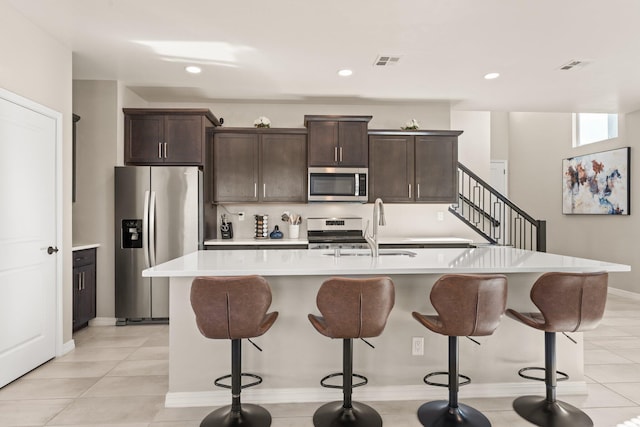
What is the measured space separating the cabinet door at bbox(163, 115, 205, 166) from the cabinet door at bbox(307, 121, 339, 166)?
130cm

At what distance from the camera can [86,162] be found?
432 cm

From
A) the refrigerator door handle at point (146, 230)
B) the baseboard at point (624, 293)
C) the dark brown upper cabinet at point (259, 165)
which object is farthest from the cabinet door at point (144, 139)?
the baseboard at point (624, 293)

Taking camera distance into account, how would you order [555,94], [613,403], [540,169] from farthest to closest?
[540,169], [555,94], [613,403]

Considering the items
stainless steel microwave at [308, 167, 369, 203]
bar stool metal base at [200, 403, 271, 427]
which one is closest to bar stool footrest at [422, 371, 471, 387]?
bar stool metal base at [200, 403, 271, 427]

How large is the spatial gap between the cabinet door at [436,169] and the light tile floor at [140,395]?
88.8 inches

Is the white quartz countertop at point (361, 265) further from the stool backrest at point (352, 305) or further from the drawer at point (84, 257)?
the drawer at point (84, 257)

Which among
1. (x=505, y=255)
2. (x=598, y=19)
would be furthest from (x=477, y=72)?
(x=505, y=255)

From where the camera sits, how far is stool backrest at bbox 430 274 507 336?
216cm

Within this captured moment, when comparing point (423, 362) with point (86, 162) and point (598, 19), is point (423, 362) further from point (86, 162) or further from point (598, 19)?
point (86, 162)

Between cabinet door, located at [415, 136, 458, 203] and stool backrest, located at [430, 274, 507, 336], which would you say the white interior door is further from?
cabinet door, located at [415, 136, 458, 203]

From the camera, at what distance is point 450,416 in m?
2.32

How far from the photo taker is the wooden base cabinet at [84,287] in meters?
3.91

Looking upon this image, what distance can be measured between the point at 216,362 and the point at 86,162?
2.98 m

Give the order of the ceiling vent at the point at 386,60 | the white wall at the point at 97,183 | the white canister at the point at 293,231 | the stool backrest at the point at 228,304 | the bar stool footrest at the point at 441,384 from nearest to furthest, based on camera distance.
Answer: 1. the stool backrest at the point at 228,304
2. the bar stool footrest at the point at 441,384
3. the ceiling vent at the point at 386,60
4. the white wall at the point at 97,183
5. the white canister at the point at 293,231
